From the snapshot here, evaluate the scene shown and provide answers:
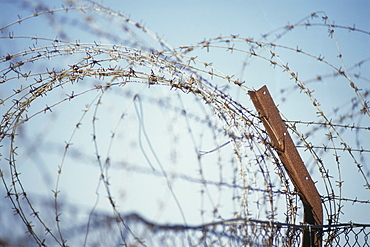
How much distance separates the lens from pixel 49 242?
3.72 m

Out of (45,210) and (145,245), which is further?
(45,210)

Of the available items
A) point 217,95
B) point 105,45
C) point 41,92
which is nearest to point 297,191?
point 217,95

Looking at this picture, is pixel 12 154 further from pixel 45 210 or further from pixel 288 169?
pixel 288 169

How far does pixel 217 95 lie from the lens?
11.4ft

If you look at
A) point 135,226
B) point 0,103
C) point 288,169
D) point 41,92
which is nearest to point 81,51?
point 41,92

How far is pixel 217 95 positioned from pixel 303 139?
71 centimetres

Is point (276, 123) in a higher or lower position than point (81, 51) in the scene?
lower

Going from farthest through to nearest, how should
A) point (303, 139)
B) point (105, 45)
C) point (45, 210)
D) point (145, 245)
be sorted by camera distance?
point (45, 210) → point (303, 139) → point (105, 45) → point (145, 245)

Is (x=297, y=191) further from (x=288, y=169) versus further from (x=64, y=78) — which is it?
(x=64, y=78)

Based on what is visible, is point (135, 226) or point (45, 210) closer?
point (135, 226)

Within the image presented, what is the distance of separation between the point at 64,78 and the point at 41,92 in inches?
7.0

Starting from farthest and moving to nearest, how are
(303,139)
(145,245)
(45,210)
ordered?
(45,210)
(303,139)
(145,245)

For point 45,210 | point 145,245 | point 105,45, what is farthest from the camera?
point 45,210

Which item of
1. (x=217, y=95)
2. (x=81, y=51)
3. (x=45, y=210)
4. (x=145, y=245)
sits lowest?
(x=145, y=245)
